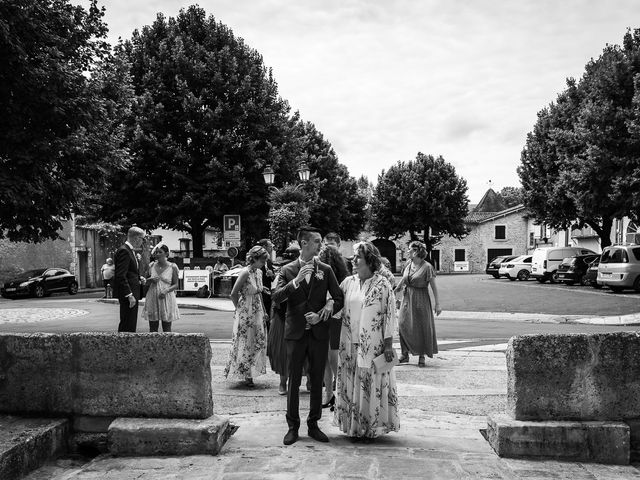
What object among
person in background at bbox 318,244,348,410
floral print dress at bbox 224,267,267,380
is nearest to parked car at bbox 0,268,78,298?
floral print dress at bbox 224,267,267,380

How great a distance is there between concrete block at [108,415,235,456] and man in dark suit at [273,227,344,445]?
69cm

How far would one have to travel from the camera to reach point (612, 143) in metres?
25.6

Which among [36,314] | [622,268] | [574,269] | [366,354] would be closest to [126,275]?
[366,354]

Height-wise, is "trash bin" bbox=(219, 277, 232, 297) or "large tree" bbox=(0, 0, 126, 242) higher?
"large tree" bbox=(0, 0, 126, 242)

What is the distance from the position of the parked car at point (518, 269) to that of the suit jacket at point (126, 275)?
33048 millimetres

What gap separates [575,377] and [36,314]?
1727 cm

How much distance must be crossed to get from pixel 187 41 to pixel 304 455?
25.1m

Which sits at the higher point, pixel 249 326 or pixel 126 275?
pixel 126 275

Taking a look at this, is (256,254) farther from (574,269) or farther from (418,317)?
(574,269)

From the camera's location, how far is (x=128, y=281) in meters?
8.55

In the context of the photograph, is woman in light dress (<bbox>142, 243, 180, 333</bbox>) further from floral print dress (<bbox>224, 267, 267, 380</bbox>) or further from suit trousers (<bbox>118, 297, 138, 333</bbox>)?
floral print dress (<bbox>224, 267, 267, 380</bbox>)

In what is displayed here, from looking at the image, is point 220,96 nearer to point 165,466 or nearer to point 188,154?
point 188,154

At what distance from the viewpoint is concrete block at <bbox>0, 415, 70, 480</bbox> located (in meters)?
4.41

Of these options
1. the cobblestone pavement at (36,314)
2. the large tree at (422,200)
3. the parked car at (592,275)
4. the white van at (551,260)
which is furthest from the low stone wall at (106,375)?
the large tree at (422,200)
